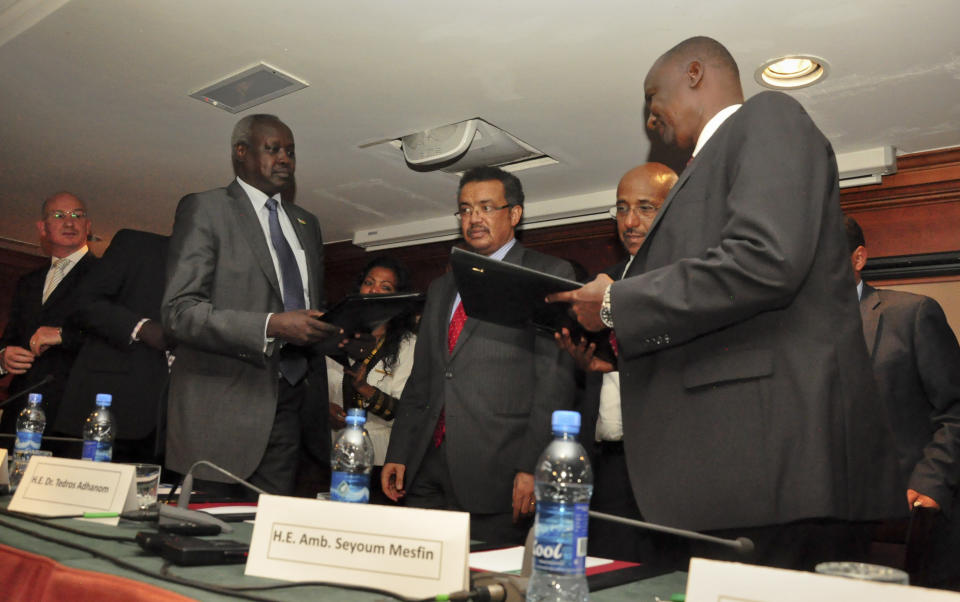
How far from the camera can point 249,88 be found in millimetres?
3754

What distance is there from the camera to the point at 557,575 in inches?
34.5

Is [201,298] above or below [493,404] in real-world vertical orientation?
above

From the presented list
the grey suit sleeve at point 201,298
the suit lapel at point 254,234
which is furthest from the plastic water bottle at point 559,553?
the suit lapel at point 254,234

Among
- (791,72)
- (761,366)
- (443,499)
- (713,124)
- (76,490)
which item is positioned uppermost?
(791,72)

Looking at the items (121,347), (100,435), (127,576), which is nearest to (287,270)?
(100,435)

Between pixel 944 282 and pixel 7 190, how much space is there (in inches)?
251

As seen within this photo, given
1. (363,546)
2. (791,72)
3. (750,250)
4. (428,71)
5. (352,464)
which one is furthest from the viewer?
(428,71)

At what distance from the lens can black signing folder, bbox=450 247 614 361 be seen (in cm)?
157

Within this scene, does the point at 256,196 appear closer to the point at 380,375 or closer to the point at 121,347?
the point at 121,347

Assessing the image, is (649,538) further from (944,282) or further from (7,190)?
(7,190)

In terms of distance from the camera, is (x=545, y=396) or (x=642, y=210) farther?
(x=642, y=210)

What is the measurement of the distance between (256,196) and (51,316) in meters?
1.68

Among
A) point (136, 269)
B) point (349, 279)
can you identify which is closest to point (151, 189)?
point (349, 279)

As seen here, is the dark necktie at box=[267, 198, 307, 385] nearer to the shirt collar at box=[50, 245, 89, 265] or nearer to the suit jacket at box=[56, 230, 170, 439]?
the suit jacket at box=[56, 230, 170, 439]
